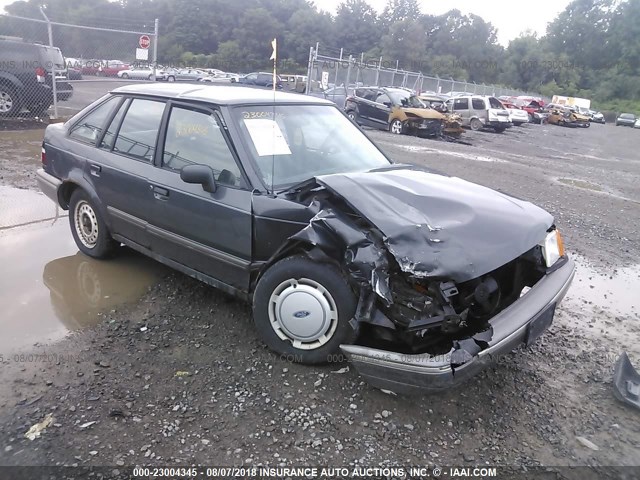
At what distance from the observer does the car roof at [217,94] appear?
350 cm

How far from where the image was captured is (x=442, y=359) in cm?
235

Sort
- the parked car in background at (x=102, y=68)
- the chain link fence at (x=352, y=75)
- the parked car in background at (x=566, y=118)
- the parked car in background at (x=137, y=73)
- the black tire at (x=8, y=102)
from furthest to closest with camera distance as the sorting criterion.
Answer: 1. the parked car in background at (x=566, y=118)
2. the parked car in background at (x=137, y=73)
3. the parked car in background at (x=102, y=68)
4. the chain link fence at (x=352, y=75)
5. the black tire at (x=8, y=102)

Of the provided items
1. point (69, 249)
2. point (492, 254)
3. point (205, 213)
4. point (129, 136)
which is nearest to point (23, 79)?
point (69, 249)

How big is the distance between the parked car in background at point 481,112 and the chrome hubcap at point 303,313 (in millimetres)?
21613

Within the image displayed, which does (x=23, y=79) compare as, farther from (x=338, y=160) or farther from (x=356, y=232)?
(x=356, y=232)

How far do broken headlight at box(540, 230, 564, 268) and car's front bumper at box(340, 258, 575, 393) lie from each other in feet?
1.28

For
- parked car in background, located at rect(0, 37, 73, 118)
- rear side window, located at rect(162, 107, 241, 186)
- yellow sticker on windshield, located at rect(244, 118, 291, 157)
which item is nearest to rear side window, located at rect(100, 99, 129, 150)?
rear side window, located at rect(162, 107, 241, 186)

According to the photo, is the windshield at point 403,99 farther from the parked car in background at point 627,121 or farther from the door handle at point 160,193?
the parked car in background at point 627,121

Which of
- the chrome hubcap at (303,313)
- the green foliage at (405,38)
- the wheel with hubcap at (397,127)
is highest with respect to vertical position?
the green foliage at (405,38)

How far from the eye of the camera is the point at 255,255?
3.12 metres

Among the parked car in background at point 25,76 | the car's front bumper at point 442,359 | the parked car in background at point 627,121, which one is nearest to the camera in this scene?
the car's front bumper at point 442,359

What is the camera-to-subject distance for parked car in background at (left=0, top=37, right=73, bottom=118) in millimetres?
10561

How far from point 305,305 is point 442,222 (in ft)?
3.03

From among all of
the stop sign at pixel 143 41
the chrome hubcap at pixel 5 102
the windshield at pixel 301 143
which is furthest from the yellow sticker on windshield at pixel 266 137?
the stop sign at pixel 143 41
